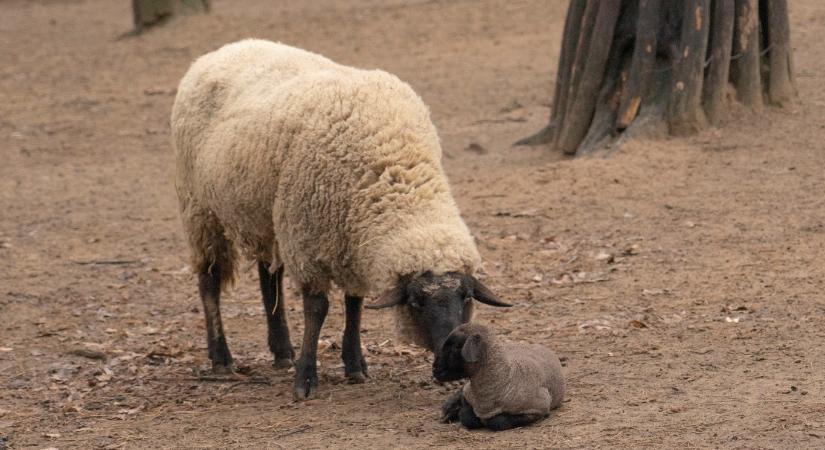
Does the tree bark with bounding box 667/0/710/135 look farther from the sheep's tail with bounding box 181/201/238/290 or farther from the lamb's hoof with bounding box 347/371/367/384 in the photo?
the lamb's hoof with bounding box 347/371/367/384

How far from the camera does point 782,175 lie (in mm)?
9812

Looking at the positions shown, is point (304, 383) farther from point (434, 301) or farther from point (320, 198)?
point (434, 301)

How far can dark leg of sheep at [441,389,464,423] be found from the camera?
245 inches

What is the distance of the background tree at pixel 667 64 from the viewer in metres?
10.4

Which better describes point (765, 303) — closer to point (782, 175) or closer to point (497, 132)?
point (782, 175)

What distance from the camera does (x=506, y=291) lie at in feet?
28.2

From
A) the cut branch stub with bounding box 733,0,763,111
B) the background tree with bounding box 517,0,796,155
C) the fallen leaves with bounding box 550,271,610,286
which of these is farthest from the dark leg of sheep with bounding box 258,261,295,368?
the cut branch stub with bounding box 733,0,763,111

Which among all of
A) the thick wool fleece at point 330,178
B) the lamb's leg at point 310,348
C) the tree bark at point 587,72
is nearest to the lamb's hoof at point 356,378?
the lamb's leg at point 310,348

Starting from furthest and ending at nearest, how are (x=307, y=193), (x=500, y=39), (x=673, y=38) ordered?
(x=500, y=39), (x=673, y=38), (x=307, y=193)

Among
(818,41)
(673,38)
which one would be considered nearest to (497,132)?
(673,38)

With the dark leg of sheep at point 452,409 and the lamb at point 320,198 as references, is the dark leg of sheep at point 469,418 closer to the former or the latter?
the dark leg of sheep at point 452,409

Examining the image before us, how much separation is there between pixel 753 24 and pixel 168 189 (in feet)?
18.4

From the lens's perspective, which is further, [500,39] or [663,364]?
[500,39]

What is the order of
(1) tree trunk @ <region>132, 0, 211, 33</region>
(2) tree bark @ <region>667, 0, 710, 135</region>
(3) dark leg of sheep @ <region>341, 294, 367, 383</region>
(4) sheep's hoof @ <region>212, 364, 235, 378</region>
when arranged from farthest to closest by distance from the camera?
1. (1) tree trunk @ <region>132, 0, 211, 33</region>
2. (2) tree bark @ <region>667, 0, 710, 135</region>
3. (4) sheep's hoof @ <region>212, 364, 235, 378</region>
4. (3) dark leg of sheep @ <region>341, 294, 367, 383</region>
